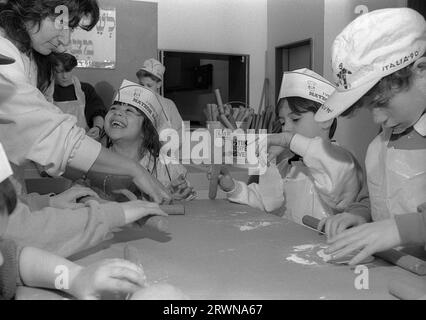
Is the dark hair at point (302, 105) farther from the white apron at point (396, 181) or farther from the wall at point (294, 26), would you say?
the wall at point (294, 26)

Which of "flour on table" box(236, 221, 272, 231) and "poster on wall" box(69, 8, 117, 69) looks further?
"poster on wall" box(69, 8, 117, 69)

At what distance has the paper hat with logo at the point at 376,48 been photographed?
2.73 feet

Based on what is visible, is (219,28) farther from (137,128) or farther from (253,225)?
(253,225)

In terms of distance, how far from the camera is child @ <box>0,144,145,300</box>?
0.55m

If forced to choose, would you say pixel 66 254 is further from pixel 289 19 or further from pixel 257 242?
pixel 289 19

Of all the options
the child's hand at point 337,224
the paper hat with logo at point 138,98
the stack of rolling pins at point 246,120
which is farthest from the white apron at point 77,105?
the child's hand at point 337,224

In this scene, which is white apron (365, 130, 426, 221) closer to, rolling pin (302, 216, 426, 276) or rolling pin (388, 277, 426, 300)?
rolling pin (302, 216, 426, 276)

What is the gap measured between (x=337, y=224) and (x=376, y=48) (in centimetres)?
31

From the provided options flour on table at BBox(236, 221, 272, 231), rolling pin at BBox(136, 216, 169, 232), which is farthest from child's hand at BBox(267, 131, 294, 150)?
rolling pin at BBox(136, 216, 169, 232)

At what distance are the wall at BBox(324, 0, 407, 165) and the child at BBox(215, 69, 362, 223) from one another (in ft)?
5.45

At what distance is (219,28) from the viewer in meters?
4.05
